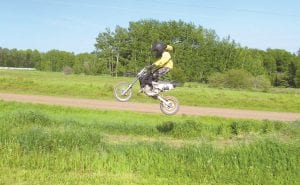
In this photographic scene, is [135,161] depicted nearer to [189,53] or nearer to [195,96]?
[195,96]

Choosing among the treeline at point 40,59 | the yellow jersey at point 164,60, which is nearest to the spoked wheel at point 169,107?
the yellow jersey at point 164,60

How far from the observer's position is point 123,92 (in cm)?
1397

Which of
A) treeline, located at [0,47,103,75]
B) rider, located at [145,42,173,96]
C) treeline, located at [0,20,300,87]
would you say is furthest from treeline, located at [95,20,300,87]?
treeline, located at [0,47,103,75]

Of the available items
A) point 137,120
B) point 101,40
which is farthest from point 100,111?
point 101,40

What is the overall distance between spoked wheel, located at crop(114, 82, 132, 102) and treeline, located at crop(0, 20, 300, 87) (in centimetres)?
37

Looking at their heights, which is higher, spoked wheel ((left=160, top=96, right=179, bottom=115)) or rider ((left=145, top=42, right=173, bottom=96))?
rider ((left=145, top=42, right=173, bottom=96))

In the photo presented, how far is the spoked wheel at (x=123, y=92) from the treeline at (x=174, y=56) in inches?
14.7

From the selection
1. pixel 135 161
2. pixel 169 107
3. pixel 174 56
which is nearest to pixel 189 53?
pixel 174 56

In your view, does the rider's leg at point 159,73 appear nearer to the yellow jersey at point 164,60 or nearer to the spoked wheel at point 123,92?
the yellow jersey at point 164,60

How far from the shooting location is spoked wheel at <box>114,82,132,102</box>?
13945 mm

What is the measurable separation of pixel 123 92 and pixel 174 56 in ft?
151

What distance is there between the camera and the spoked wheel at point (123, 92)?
1395 centimetres

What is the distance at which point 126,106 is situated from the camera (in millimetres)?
39406

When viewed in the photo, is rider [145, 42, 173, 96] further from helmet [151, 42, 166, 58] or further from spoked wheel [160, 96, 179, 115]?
spoked wheel [160, 96, 179, 115]
